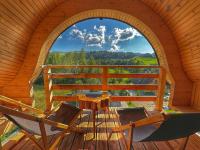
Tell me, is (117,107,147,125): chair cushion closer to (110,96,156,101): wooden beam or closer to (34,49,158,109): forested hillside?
(110,96,156,101): wooden beam

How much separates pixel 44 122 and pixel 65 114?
906 mm

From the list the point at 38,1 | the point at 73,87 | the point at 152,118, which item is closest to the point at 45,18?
the point at 38,1

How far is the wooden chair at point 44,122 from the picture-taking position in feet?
5.69

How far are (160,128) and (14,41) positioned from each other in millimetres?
3043

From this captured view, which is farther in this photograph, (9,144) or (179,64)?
(179,64)

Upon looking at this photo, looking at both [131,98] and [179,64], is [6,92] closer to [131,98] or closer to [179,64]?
[131,98]

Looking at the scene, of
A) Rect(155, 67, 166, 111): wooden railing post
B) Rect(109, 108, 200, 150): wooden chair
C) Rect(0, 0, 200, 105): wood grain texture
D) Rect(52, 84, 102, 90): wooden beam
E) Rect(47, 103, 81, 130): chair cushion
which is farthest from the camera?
Rect(52, 84, 102, 90): wooden beam

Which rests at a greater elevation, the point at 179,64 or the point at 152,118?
the point at 179,64

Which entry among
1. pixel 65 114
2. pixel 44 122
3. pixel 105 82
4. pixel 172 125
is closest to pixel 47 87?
pixel 105 82

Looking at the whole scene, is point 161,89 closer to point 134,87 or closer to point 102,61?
point 134,87

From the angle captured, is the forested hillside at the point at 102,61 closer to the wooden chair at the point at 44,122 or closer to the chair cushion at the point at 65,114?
the chair cushion at the point at 65,114

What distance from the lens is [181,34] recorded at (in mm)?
3842

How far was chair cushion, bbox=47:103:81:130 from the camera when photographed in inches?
105

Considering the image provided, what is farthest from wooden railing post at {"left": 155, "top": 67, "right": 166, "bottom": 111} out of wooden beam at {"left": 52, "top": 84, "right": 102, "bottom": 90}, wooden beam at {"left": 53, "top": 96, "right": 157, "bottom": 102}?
wooden beam at {"left": 52, "top": 84, "right": 102, "bottom": 90}
